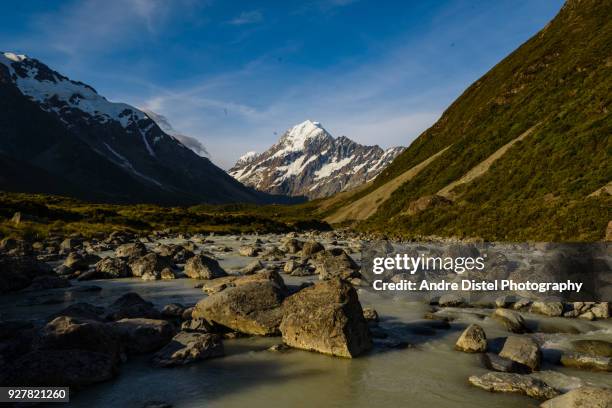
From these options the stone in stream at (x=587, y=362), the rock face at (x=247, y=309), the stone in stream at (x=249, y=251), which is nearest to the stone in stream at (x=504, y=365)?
the stone in stream at (x=587, y=362)

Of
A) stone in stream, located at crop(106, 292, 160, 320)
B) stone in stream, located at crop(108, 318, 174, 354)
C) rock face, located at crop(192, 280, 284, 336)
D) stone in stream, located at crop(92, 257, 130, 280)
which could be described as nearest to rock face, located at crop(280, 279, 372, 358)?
rock face, located at crop(192, 280, 284, 336)

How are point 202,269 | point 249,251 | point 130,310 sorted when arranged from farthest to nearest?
point 249,251 < point 202,269 < point 130,310

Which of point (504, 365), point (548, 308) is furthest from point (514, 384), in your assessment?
point (548, 308)

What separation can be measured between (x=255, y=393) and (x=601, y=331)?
13.3 metres

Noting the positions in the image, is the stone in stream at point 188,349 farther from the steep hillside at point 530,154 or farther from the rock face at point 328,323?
the steep hillside at point 530,154

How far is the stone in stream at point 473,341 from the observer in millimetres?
13711

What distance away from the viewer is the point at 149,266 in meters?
29.3

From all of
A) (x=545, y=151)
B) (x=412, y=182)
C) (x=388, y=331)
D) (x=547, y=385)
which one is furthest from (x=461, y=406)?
(x=412, y=182)

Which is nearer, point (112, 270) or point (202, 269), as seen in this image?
point (202, 269)

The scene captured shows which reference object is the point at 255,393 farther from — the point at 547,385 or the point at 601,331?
the point at 601,331

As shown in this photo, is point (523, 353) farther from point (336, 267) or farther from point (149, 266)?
point (149, 266)

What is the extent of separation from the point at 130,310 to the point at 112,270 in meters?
13.5

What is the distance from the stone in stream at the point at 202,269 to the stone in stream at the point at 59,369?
15.9 m

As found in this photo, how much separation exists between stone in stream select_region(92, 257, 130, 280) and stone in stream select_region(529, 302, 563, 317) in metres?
24.9
